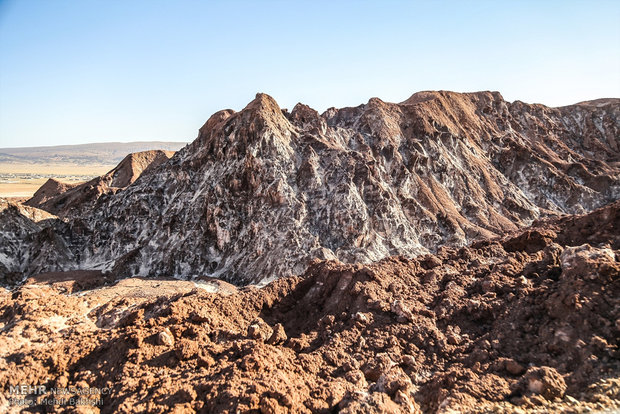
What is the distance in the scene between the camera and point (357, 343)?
7004mm

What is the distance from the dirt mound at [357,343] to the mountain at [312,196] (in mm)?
11578

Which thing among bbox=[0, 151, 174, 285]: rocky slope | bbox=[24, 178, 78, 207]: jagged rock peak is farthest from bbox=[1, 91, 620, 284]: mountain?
bbox=[24, 178, 78, 207]: jagged rock peak

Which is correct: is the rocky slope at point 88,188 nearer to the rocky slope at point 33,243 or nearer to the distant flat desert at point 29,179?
the rocky slope at point 33,243

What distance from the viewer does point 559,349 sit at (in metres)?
6.08

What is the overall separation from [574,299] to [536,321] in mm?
789

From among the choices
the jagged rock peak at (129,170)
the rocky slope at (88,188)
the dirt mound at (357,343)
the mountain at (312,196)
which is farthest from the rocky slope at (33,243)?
the dirt mound at (357,343)

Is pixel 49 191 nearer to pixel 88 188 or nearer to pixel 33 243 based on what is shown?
pixel 88 188

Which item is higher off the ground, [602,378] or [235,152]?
[235,152]

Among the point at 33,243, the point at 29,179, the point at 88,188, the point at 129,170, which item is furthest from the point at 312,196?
the point at 29,179

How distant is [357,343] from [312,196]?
1747 centimetres

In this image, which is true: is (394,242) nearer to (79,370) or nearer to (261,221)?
(261,221)

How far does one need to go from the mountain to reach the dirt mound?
11578 millimetres

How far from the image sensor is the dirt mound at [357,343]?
5301mm

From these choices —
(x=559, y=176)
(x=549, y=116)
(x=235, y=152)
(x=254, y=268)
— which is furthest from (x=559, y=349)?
(x=549, y=116)
